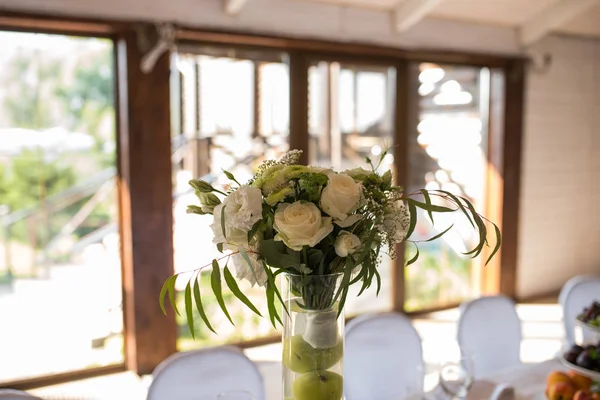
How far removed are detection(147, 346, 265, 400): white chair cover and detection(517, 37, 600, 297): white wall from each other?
12.4 ft

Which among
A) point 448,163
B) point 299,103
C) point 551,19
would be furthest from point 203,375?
point 551,19

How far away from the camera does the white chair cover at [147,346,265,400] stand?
1.61 metres

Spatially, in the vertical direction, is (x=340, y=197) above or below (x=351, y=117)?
below

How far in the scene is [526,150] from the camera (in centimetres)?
478

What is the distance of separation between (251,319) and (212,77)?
1722 mm

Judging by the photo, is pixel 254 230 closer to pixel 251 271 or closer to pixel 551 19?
pixel 251 271

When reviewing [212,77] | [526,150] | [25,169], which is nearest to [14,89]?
[25,169]

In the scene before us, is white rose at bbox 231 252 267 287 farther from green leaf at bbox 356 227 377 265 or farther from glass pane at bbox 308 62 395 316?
glass pane at bbox 308 62 395 316

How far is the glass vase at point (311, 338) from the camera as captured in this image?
3.40 ft

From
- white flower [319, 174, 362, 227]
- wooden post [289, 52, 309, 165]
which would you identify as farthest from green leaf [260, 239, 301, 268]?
wooden post [289, 52, 309, 165]

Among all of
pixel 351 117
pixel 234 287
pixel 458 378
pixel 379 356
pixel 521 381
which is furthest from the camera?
pixel 351 117

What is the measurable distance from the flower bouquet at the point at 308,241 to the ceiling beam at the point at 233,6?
251 centimetres

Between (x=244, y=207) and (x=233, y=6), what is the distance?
266cm

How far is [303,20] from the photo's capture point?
3.70 metres
